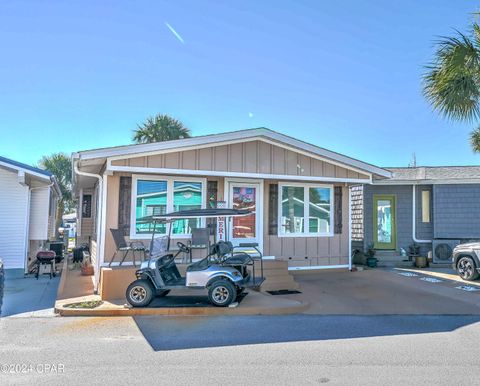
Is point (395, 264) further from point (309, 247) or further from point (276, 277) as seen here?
point (276, 277)

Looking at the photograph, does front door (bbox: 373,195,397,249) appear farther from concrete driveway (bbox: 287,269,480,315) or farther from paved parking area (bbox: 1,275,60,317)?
paved parking area (bbox: 1,275,60,317)

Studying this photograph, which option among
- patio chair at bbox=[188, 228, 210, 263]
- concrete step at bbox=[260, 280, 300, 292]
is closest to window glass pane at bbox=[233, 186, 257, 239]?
patio chair at bbox=[188, 228, 210, 263]

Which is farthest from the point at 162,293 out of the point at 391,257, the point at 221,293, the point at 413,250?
the point at 413,250

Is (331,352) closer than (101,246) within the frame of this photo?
Yes

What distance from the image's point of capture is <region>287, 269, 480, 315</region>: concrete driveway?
273 inches

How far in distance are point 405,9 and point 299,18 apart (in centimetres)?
307

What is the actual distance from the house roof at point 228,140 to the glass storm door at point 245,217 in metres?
1.29

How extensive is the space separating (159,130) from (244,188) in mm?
10704

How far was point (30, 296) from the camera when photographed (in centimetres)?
823

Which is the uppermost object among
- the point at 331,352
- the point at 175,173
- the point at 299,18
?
the point at 299,18

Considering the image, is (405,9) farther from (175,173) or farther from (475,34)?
(175,173)

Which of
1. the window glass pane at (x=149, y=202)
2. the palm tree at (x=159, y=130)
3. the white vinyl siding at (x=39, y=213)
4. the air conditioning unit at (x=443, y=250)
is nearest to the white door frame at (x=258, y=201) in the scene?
the window glass pane at (x=149, y=202)

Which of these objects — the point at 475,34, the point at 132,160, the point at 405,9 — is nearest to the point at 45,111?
the point at 132,160

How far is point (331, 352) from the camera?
4.63 metres
